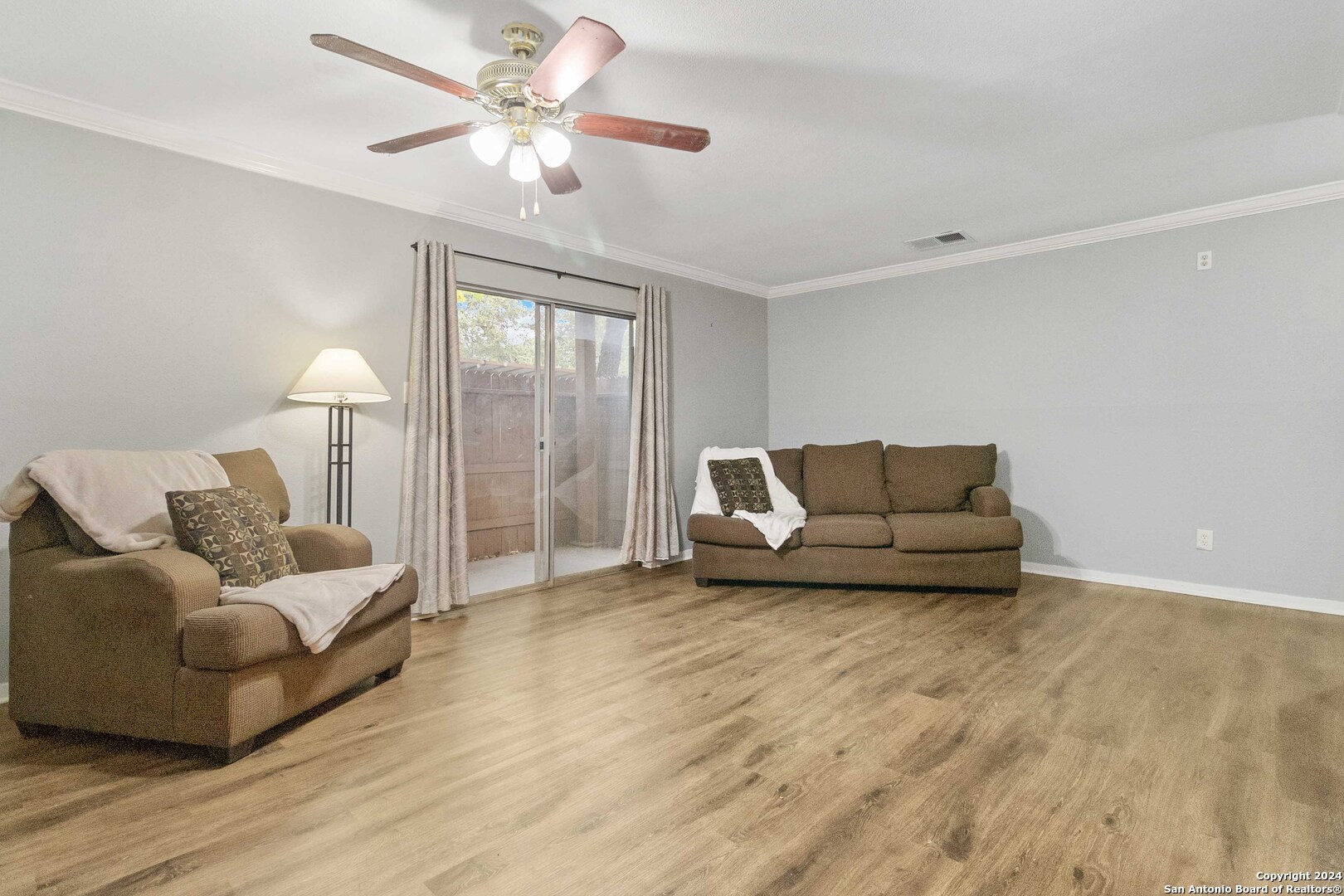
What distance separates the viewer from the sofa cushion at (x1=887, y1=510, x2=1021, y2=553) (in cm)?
A: 414

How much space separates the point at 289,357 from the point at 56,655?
66.9 inches

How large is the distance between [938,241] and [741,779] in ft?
13.6

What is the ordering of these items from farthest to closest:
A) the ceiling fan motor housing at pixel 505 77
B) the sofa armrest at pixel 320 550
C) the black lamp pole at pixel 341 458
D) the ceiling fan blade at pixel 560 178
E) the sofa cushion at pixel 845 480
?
the sofa cushion at pixel 845 480 < the black lamp pole at pixel 341 458 < the sofa armrest at pixel 320 550 < the ceiling fan blade at pixel 560 178 < the ceiling fan motor housing at pixel 505 77

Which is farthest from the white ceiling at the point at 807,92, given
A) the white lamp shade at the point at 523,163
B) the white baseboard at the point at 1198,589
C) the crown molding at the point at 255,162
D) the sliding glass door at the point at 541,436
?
the white baseboard at the point at 1198,589

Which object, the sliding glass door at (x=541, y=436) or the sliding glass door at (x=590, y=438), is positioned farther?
the sliding glass door at (x=590, y=438)

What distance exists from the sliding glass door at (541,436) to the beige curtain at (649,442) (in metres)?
0.11

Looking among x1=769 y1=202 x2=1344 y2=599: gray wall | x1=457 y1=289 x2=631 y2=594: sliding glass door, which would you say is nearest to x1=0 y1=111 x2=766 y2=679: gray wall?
x1=457 y1=289 x2=631 y2=594: sliding glass door

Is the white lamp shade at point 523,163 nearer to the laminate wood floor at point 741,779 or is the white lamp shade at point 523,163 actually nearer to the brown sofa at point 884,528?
the laminate wood floor at point 741,779

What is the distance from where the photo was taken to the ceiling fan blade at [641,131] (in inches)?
86.7

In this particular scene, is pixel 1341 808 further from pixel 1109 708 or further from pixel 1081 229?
pixel 1081 229

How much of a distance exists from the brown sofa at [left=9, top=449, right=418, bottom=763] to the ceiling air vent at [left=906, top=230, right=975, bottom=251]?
4.52 m

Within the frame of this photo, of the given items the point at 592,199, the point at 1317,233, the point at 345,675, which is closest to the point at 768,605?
the point at 345,675

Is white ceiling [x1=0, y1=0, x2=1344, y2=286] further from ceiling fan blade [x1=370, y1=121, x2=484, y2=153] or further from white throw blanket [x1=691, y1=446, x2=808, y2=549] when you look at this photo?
white throw blanket [x1=691, y1=446, x2=808, y2=549]

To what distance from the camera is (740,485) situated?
486cm
